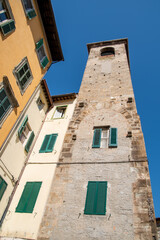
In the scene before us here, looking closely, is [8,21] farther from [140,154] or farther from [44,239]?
[44,239]

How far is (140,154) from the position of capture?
873 centimetres

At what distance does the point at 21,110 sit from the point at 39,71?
3.63 metres

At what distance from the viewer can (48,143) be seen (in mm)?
10906

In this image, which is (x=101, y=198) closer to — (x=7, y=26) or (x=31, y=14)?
(x=7, y=26)

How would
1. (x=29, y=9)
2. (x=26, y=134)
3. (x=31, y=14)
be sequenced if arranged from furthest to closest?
(x=29, y=9) → (x=31, y=14) → (x=26, y=134)

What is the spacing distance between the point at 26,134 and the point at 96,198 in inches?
222

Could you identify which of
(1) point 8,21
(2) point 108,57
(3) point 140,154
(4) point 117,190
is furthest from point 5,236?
(2) point 108,57

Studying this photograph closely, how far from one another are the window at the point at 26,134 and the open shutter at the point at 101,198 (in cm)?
476

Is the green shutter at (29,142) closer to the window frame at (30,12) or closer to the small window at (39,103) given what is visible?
the small window at (39,103)

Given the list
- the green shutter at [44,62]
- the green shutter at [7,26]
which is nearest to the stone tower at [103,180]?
the green shutter at [44,62]

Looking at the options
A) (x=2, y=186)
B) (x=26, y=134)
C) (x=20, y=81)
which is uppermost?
(x=20, y=81)

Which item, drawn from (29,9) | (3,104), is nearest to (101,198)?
(3,104)

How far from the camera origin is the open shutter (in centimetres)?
712

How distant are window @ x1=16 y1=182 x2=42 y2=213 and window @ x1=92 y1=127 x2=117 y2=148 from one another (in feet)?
11.0
